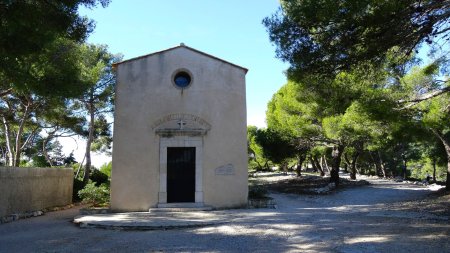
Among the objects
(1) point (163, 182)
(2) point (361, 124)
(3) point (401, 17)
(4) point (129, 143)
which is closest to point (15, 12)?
(4) point (129, 143)

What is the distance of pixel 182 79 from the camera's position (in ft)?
42.1

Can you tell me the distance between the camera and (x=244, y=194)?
40.4 ft

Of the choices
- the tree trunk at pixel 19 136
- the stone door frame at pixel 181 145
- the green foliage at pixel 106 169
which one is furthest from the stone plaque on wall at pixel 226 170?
the green foliage at pixel 106 169

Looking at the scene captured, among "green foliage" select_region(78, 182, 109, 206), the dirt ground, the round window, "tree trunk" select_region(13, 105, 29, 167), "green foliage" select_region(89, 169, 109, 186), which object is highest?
the round window

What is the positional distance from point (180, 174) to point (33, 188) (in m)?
5.20

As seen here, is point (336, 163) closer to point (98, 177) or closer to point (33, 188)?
point (98, 177)

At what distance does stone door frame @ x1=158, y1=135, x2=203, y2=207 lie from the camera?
12008 mm

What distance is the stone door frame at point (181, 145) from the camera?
12008 millimetres

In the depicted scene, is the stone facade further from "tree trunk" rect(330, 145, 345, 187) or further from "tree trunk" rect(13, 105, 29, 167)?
"tree trunk" rect(330, 145, 345, 187)

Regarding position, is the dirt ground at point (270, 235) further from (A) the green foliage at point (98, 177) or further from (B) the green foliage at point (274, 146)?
(B) the green foliage at point (274, 146)

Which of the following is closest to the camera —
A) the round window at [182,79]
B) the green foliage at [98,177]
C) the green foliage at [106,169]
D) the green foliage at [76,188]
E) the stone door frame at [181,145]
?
the stone door frame at [181,145]

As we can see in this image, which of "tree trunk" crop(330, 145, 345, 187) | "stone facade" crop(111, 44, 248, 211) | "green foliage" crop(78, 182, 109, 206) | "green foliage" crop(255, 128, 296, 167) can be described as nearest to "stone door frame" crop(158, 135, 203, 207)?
"stone facade" crop(111, 44, 248, 211)

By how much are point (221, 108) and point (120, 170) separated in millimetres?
3793

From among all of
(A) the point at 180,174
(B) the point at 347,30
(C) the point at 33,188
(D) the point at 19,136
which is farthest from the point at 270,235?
(D) the point at 19,136
